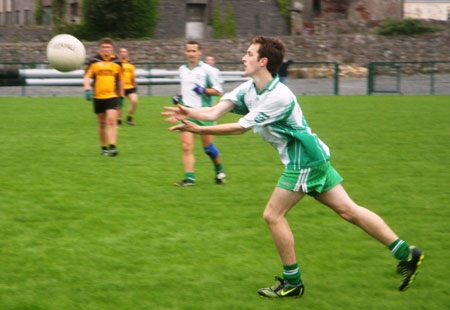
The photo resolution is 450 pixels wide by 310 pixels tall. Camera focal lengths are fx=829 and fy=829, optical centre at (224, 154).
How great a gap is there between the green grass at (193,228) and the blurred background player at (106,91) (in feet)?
1.30

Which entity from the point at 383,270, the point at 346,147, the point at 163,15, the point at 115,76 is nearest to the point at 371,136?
the point at 346,147

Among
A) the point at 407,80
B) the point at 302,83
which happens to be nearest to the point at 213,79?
the point at 407,80

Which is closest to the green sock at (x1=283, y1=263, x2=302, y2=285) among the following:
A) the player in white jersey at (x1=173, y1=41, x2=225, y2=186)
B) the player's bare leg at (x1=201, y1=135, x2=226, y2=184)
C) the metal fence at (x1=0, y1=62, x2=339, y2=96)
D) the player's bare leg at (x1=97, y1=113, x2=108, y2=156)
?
the player in white jersey at (x1=173, y1=41, x2=225, y2=186)

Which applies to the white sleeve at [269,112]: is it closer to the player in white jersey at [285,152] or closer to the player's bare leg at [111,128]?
the player in white jersey at [285,152]

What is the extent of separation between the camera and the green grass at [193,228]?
643 cm

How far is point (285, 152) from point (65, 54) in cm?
842

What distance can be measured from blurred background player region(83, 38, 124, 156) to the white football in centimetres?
76

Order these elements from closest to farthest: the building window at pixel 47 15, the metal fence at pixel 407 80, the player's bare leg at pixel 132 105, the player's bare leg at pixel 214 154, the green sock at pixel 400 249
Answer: the green sock at pixel 400 249 → the player's bare leg at pixel 214 154 → the player's bare leg at pixel 132 105 → the metal fence at pixel 407 80 → the building window at pixel 47 15

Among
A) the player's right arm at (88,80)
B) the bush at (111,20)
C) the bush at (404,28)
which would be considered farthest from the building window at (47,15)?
the player's right arm at (88,80)

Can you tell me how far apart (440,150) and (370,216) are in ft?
33.1

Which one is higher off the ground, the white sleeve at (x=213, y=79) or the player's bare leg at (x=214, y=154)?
the white sleeve at (x=213, y=79)

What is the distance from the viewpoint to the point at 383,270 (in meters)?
7.18

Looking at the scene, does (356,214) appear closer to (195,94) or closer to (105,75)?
(195,94)

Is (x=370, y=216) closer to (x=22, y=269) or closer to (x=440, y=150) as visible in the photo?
(x=22, y=269)
